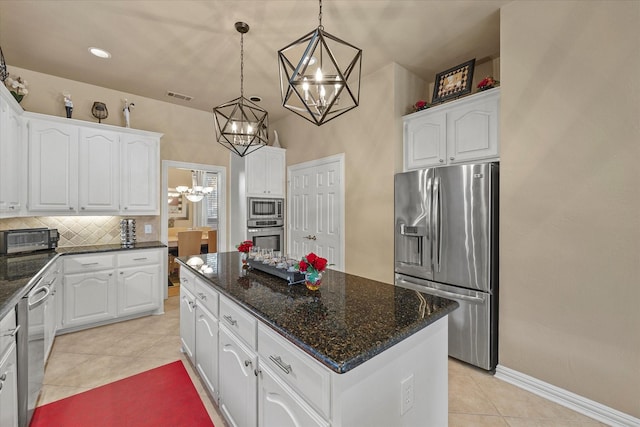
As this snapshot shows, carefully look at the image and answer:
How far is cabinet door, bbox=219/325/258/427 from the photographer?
1.43 metres

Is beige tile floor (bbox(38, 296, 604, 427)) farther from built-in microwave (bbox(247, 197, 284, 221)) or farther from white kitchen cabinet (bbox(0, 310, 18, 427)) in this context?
built-in microwave (bbox(247, 197, 284, 221))

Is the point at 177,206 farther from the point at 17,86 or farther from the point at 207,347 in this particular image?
the point at 207,347

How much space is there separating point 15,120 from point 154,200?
148 centimetres

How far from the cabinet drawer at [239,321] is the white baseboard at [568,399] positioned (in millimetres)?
2177

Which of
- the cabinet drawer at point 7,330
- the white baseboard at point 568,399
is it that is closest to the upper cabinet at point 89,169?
the cabinet drawer at point 7,330

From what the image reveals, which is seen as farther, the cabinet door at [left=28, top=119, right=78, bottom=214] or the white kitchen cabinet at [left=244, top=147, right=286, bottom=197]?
the white kitchen cabinet at [left=244, top=147, right=286, bottom=197]

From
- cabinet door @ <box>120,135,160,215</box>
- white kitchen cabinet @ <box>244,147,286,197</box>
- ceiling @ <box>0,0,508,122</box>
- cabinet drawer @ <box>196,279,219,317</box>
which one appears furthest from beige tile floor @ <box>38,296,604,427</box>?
ceiling @ <box>0,0,508,122</box>

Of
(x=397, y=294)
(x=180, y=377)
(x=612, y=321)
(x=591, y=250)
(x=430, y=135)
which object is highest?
(x=430, y=135)

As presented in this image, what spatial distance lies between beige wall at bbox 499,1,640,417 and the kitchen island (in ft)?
4.05

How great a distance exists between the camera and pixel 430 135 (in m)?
3.01

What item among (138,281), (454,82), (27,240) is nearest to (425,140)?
(454,82)

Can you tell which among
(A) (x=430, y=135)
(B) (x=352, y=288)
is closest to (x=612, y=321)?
(B) (x=352, y=288)

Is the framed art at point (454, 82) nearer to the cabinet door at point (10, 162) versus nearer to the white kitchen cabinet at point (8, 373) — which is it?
the white kitchen cabinet at point (8, 373)

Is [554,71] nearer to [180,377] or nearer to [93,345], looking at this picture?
[180,377]
